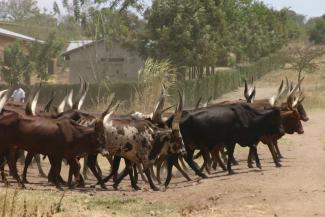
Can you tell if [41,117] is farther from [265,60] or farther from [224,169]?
[265,60]

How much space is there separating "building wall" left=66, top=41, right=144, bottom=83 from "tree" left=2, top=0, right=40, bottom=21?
54444 mm

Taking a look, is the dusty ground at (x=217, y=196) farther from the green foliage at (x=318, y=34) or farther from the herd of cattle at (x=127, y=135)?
the green foliage at (x=318, y=34)

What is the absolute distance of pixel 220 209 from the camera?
9.59 meters

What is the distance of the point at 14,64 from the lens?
139 ft

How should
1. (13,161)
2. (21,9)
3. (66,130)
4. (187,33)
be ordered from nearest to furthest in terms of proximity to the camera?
(66,130), (13,161), (187,33), (21,9)

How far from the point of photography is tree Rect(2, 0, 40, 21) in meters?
96.4

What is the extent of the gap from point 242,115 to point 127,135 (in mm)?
2772

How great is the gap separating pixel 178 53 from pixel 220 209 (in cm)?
2269

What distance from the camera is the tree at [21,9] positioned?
316 feet

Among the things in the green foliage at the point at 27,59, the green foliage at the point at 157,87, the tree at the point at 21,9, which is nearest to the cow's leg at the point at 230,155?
the green foliage at the point at 157,87

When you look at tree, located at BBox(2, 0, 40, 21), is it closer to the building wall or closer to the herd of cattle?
the building wall

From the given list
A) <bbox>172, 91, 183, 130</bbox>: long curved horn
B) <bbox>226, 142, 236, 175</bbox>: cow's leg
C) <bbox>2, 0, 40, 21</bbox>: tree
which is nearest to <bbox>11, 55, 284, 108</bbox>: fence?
<bbox>226, 142, 236, 175</bbox>: cow's leg

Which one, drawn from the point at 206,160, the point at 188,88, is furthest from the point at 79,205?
the point at 188,88

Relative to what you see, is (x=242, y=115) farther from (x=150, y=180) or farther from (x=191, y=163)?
(x=150, y=180)
